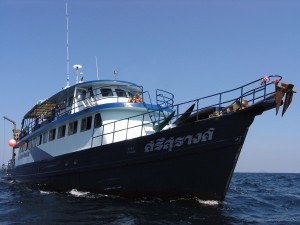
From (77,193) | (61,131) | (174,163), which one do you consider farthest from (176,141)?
→ (61,131)

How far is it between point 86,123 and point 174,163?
4836mm

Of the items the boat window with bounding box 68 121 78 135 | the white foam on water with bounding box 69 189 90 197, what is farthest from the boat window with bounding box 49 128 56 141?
the white foam on water with bounding box 69 189 90 197

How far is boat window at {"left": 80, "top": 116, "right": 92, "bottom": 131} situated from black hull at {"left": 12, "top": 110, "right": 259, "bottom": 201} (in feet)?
4.00

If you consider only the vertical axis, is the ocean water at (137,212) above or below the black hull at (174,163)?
below

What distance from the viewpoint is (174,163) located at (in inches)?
443

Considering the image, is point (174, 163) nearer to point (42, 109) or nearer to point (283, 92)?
point (283, 92)

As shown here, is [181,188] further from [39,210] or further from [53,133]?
[53,133]

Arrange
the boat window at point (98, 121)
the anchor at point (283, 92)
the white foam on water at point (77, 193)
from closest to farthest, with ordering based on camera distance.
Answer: the anchor at point (283, 92) → the white foam on water at point (77, 193) → the boat window at point (98, 121)

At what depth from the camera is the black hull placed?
10664mm

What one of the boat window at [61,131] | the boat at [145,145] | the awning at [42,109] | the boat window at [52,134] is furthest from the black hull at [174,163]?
the awning at [42,109]

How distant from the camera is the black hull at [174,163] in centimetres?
1066

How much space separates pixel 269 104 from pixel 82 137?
7677mm

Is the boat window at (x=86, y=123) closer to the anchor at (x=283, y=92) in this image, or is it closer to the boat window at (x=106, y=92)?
the boat window at (x=106, y=92)

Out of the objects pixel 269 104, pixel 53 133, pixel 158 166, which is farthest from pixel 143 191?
pixel 53 133
